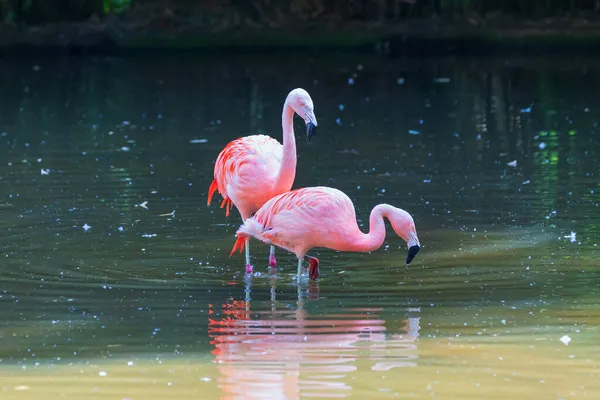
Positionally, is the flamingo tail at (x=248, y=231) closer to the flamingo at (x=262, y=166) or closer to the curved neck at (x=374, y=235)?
the flamingo at (x=262, y=166)

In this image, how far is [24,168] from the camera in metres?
12.0

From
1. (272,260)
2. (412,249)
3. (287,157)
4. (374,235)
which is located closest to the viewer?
(412,249)

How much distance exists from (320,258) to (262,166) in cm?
81

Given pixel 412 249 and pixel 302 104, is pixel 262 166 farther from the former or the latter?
pixel 412 249

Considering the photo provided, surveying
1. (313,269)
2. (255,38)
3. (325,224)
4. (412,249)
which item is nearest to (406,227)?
(412,249)

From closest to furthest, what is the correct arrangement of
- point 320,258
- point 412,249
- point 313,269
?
point 412,249
point 313,269
point 320,258

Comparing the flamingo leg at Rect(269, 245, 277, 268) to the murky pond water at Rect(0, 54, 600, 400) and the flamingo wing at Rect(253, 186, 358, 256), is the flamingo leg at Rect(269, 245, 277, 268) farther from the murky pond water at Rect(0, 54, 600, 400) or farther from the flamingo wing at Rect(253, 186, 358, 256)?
the flamingo wing at Rect(253, 186, 358, 256)

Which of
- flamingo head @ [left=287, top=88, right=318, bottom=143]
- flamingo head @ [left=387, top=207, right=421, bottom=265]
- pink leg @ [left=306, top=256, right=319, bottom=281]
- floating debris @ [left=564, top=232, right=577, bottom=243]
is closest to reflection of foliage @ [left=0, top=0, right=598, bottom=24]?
floating debris @ [left=564, top=232, right=577, bottom=243]

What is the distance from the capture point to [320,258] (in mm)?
8594

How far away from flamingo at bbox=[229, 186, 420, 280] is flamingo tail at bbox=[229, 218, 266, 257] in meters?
0.13

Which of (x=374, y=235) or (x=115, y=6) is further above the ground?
(x=115, y=6)

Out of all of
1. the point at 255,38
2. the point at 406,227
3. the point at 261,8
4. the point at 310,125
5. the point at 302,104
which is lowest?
the point at 406,227

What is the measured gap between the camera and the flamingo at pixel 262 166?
795cm

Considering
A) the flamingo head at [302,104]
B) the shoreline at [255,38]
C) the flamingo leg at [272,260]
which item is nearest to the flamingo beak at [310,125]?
the flamingo head at [302,104]
